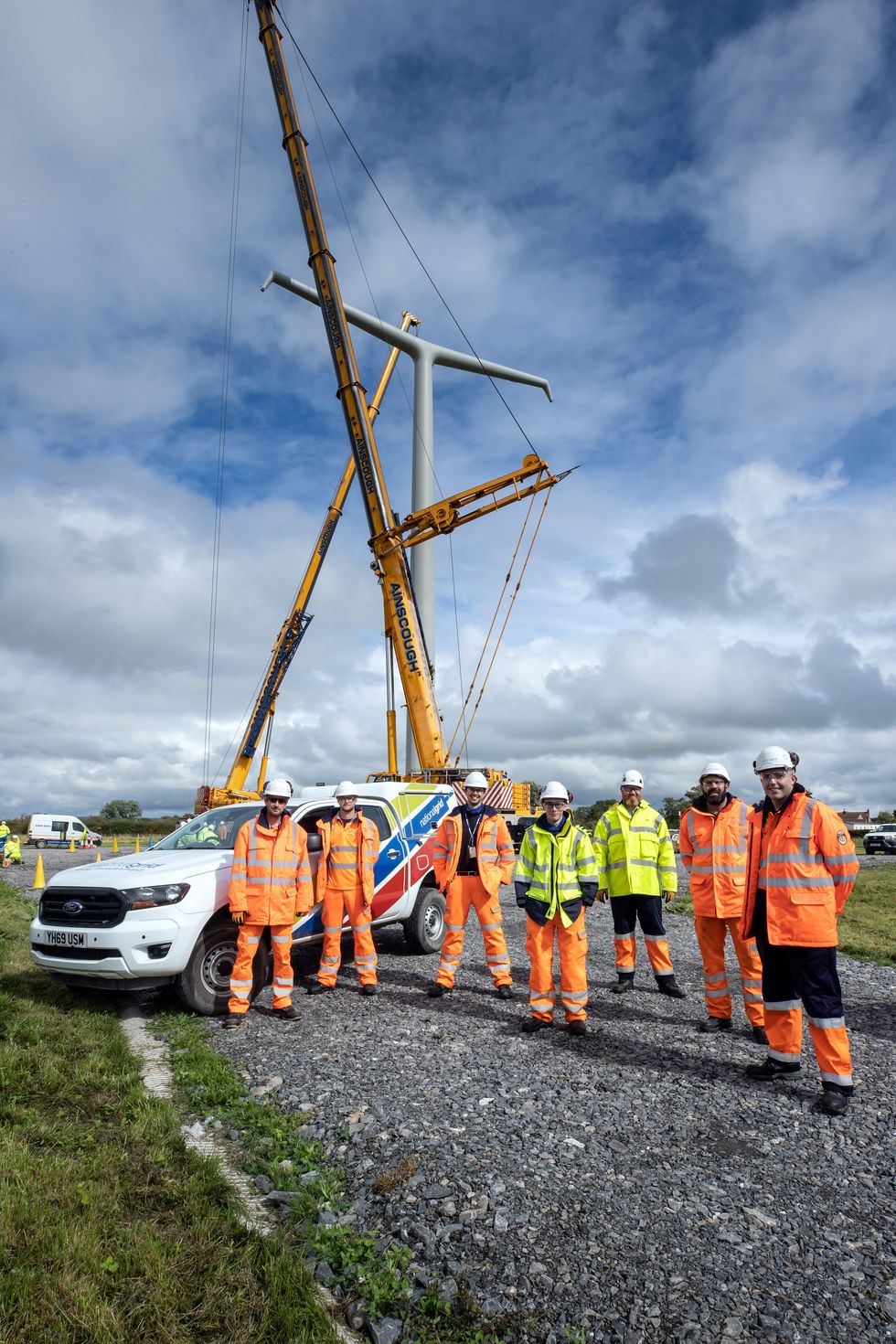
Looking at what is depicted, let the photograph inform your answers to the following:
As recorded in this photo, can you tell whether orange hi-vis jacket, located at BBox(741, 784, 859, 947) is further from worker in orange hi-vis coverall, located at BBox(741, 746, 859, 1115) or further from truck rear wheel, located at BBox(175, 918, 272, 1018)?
truck rear wheel, located at BBox(175, 918, 272, 1018)

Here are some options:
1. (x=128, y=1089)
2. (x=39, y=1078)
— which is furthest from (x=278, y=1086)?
(x=39, y=1078)

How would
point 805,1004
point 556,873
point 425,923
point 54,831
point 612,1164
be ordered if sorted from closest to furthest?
point 612,1164 < point 805,1004 < point 556,873 < point 425,923 < point 54,831

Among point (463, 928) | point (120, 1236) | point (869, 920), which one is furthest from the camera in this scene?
point (869, 920)

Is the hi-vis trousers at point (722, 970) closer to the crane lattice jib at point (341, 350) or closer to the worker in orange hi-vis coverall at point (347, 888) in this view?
the worker in orange hi-vis coverall at point (347, 888)

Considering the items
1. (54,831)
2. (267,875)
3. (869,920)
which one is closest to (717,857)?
(267,875)

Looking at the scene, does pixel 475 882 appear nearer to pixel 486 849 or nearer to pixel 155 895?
pixel 486 849

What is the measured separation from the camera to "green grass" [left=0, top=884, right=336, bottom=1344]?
2582 mm

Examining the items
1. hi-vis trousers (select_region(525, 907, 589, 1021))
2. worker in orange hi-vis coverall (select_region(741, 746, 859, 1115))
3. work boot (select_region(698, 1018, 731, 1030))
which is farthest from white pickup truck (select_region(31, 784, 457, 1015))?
worker in orange hi-vis coverall (select_region(741, 746, 859, 1115))

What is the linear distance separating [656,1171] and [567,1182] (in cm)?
45

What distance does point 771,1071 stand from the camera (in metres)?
4.90

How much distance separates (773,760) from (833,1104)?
2.00 m

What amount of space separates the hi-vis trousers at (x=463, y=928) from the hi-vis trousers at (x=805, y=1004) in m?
2.51

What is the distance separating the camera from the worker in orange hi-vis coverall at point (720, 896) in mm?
6023

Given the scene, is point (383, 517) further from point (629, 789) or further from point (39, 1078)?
point (39, 1078)
